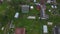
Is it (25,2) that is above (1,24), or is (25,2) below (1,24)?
above

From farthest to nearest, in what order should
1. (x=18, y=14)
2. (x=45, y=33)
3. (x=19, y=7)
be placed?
1. (x=19, y=7)
2. (x=18, y=14)
3. (x=45, y=33)

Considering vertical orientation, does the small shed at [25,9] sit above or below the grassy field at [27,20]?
above

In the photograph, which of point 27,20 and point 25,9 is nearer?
point 27,20

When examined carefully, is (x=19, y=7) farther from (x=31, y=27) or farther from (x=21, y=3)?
(x=31, y=27)

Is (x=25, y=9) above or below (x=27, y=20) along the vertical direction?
above

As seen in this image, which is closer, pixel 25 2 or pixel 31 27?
pixel 31 27

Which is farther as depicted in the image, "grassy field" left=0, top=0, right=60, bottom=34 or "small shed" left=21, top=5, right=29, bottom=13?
"small shed" left=21, top=5, right=29, bottom=13

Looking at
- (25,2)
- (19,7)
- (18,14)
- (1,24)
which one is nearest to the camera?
(1,24)

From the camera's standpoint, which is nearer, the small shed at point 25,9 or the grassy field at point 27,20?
the grassy field at point 27,20

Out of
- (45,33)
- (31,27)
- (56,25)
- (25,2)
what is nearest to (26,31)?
(31,27)

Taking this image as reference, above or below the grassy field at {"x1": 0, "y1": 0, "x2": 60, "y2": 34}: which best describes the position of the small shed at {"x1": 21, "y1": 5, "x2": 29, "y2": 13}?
above
